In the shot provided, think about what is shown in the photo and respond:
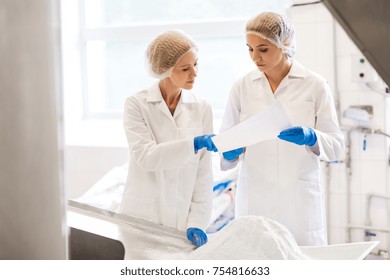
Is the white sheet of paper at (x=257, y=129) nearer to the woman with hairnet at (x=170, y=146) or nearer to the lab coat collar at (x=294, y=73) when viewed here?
the woman with hairnet at (x=170, y=146)

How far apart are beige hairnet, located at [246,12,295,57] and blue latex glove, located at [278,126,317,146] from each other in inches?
12.9

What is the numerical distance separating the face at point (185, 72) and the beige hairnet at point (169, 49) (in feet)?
0.05

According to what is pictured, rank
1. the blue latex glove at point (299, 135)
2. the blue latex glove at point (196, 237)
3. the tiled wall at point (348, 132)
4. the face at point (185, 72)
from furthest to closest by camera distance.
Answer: the tiled wall at point (348, 132)
the face at point (185, 72)
the blue latex glove at point (299, 135)
the blue latex glove at point (196, 237)

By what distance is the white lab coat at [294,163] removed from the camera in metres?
1.46

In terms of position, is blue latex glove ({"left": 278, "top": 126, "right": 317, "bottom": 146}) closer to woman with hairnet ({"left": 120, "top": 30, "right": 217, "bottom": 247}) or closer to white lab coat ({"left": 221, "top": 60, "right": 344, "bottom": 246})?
white lab coat ({"left": 221, "top": 60, "right": 344, "bottom": 246})

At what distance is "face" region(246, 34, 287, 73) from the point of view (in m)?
1.48

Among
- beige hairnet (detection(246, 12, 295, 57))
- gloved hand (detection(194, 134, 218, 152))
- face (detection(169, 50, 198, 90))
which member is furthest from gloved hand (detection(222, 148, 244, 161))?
beige hairnet (detection(246, 12, 295, 57))

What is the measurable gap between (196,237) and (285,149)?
1.55ft

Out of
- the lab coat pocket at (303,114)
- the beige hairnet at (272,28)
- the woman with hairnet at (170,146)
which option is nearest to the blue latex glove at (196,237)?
the woman with hairnet at (170,146)

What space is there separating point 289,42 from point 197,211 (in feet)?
2.09

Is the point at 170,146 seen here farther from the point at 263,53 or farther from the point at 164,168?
the point at 263,53

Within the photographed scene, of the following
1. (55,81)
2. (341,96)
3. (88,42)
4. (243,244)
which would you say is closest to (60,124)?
(55,81)

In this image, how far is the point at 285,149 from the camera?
149 cm

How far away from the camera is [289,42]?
1543mm
